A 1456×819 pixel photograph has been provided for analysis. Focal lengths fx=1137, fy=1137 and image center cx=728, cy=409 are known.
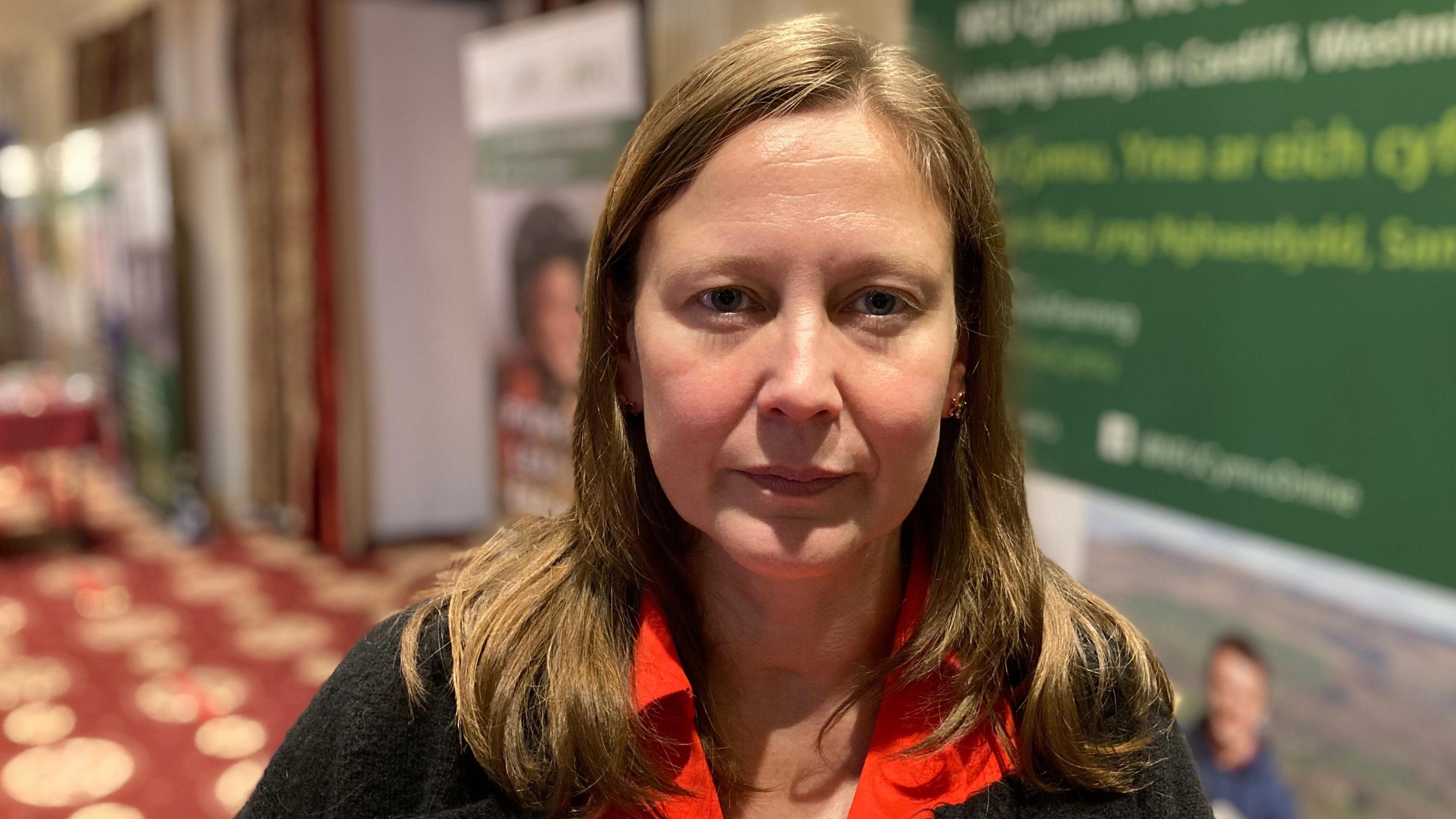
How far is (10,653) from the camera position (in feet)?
15.6

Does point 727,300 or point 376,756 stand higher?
point 727,300

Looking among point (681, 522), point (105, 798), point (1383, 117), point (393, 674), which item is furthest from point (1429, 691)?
point (105, 798)

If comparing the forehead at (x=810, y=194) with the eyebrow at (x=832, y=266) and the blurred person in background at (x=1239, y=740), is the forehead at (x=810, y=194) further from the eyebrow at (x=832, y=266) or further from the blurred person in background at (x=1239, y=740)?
the blurred person in background at (x=1239, y=740)

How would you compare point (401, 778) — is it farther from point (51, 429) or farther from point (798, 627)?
point (51, 429)

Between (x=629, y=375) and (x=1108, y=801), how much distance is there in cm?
64

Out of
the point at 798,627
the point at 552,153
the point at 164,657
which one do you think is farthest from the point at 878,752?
the point at 164,657

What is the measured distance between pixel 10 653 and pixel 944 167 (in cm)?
503

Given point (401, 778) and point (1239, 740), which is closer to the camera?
point (401, 778)

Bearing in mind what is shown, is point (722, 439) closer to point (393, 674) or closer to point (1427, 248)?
point (393, 674)

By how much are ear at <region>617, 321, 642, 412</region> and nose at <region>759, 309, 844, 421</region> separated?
186 mm

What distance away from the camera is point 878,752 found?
1.15 metres

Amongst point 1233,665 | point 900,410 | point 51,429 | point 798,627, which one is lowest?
point 1233,665

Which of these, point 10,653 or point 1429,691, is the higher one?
point 1429,691

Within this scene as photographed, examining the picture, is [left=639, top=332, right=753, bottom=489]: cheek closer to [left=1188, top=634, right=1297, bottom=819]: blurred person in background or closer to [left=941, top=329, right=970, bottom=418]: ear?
[left=941, top=329, right=970, bottom=418]: ear
